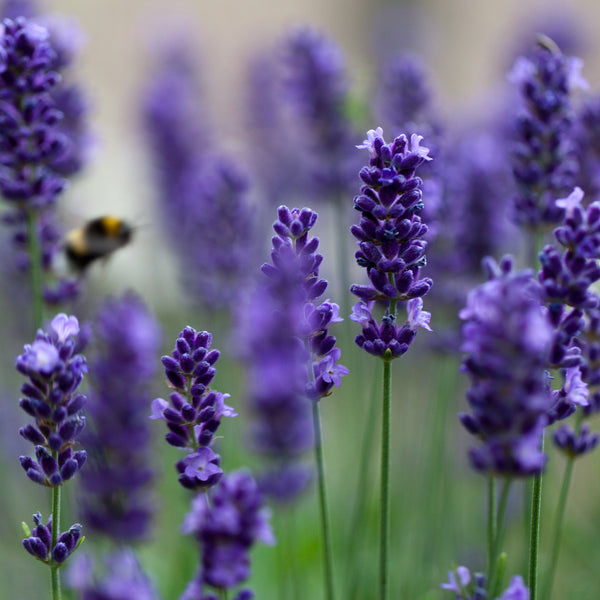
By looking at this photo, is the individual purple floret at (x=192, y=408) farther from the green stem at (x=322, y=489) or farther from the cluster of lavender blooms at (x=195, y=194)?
the cluster of lavender blooms at (x=195, y=194)

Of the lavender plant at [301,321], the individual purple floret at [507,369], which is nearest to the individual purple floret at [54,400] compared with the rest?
the lavender plant at [301,321]

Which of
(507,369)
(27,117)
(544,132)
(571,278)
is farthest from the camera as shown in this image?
(544,132)

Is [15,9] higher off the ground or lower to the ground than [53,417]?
higher

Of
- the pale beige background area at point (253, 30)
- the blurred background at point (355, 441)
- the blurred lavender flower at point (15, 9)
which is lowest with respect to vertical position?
the blurred background at point (355, 441)

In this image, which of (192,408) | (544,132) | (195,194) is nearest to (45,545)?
(192,408)

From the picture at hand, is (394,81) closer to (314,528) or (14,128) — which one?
(14,128)

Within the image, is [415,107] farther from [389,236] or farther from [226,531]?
[226,531]

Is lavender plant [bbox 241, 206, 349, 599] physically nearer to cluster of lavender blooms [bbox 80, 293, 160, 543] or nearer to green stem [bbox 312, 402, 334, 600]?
green stem [bbox 312, 402, 334, 600]

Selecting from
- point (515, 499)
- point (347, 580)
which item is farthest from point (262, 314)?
point (515, 499)
